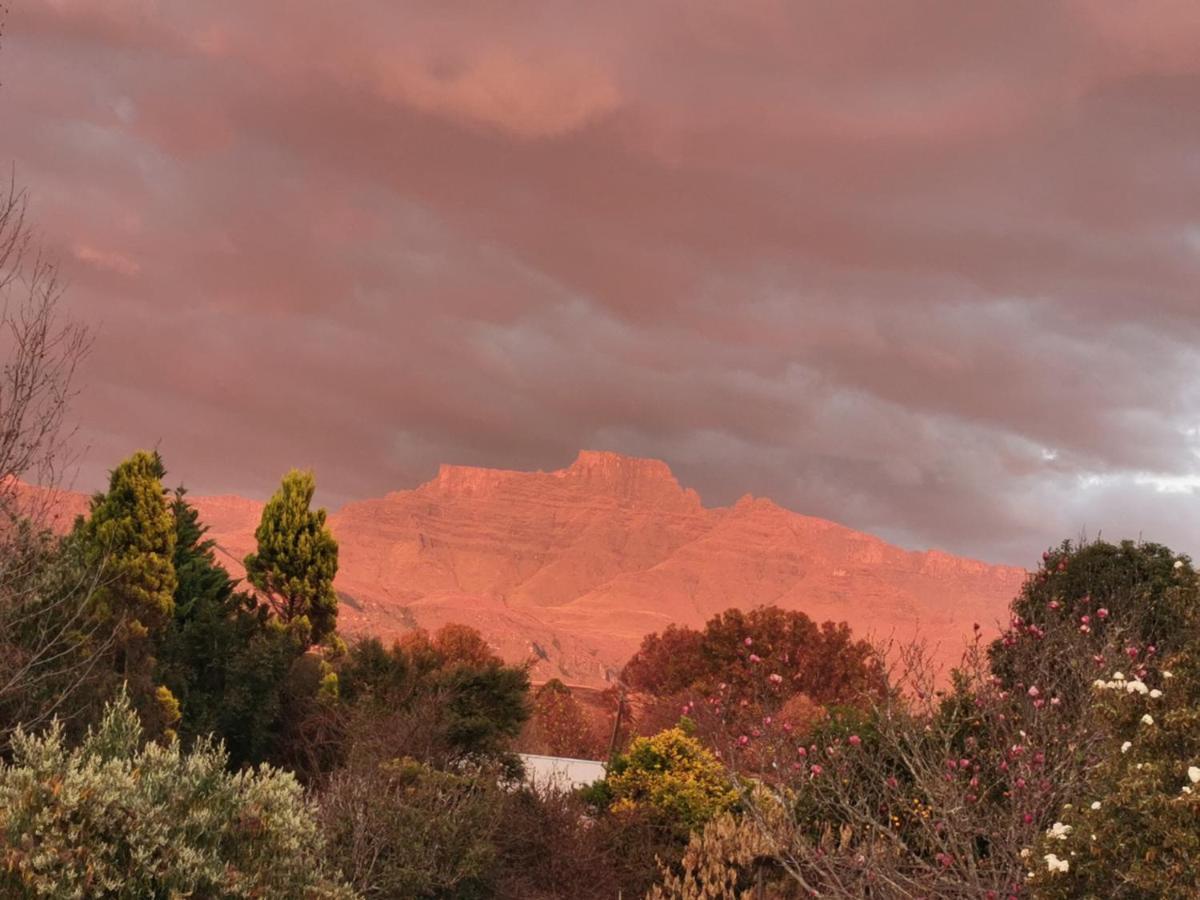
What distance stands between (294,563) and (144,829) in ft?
49.4

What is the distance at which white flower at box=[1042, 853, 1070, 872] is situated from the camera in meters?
6.57

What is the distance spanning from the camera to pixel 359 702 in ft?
56.6

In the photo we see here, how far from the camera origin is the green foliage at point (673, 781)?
14.5 m

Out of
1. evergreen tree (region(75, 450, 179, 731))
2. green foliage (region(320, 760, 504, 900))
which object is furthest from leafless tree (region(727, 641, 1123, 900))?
evergreen tree (region(75, 450, 179, 731))

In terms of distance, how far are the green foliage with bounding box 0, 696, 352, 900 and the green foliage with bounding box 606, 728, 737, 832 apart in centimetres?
845

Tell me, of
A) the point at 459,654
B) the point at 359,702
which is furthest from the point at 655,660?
the point at 359,702

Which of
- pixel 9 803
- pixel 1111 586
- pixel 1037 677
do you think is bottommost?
pixel 9 803

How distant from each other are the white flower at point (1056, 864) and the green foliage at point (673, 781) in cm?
774

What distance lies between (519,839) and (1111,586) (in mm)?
9045

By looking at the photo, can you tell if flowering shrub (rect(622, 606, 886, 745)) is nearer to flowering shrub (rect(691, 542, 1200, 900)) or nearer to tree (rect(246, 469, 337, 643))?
tree (rect(246, 469, 337, 643))

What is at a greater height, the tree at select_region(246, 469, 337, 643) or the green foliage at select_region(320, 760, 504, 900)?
the tree at select_region(246, 469, 337, 643)

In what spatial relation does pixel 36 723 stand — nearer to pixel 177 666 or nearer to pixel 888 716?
pixel 177 666

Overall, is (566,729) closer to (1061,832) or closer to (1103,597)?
(1103,597)

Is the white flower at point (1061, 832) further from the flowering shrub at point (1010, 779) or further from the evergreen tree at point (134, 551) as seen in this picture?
the evergreen tree at point (134, 551)
